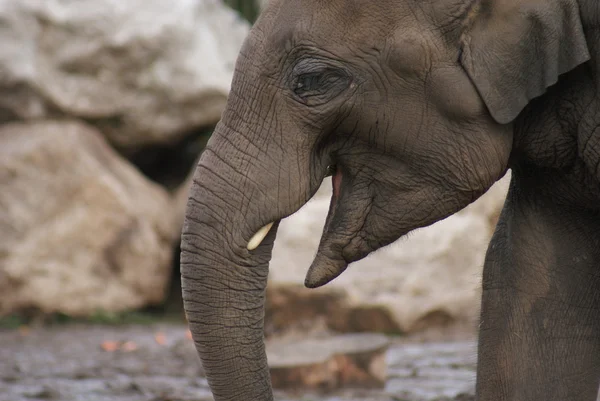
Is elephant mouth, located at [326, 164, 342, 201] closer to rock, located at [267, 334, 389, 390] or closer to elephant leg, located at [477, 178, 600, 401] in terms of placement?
elephant leg, located at [477, 178, 600, 401]

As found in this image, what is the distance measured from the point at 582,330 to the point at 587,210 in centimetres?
39

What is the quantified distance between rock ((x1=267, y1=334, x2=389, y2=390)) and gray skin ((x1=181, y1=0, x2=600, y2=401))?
2.79 metres

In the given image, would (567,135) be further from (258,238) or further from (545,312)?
(258,238)

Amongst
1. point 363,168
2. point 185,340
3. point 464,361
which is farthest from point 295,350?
point 363,168

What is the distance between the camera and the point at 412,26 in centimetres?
313

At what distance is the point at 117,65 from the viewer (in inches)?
365

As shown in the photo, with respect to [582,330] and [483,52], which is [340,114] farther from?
[582,330]

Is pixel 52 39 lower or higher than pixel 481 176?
higher

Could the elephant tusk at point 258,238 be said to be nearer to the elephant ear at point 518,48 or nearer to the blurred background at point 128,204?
the elephant ear at point 518,48

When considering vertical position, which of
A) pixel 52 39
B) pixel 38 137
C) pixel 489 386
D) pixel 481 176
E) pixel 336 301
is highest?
pixel 52 39

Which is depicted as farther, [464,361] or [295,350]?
[464,361]

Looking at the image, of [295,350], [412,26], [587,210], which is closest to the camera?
[412,26]

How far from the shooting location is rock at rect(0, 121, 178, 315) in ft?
28.4

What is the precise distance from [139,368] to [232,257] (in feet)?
13.2
